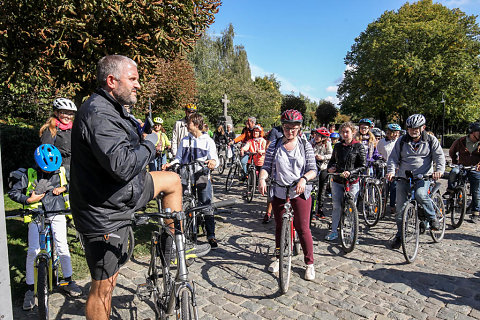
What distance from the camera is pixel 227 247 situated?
5.43 m

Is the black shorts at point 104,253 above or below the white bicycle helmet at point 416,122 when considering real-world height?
below

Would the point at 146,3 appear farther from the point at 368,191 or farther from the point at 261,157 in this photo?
the point at 368,191

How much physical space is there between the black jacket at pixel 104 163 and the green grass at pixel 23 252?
7.67 ft

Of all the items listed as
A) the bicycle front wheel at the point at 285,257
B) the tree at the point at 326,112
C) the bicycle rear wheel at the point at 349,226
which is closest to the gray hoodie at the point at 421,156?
the bicycle rear wheel at the point at 349,226

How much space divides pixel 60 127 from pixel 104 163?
2.97 m

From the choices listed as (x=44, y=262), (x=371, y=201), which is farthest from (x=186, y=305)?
(x=371, y=201)

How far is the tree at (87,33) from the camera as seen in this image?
567 centimetres

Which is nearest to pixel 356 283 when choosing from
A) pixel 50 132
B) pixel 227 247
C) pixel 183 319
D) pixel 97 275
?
pixel 227 247

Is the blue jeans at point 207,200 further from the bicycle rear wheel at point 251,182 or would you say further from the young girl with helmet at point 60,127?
the bicycle rear wheel at point 251,182

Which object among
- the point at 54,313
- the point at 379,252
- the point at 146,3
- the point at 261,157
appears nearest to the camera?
the point at 54,313

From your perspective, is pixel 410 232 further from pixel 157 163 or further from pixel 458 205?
pixel 157 163

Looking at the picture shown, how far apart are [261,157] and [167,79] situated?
2108cm

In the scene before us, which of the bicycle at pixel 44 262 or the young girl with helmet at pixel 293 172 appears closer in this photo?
the bicycle at pixel 44 262

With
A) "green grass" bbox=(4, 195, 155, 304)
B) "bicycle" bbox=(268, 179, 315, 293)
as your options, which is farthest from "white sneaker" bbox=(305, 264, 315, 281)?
"green grass" bbox=(4, 195, 155, 304)
